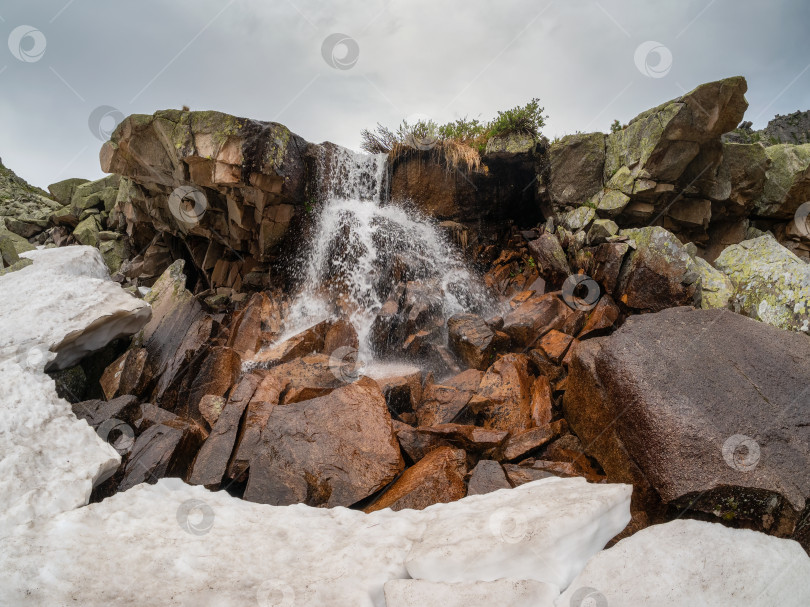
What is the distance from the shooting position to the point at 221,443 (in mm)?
5707

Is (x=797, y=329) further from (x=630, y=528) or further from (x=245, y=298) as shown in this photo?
(x=245, y=298)

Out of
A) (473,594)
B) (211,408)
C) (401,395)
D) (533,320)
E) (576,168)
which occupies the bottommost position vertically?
(473,594)

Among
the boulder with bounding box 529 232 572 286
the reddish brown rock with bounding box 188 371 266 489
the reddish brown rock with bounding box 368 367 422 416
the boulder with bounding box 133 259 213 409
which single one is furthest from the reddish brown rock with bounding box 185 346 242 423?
the boulder with bounding box 529 232 572 286

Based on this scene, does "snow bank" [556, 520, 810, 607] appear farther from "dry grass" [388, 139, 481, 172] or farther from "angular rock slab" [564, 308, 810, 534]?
"dry grass" [388, 139, 481, 172]

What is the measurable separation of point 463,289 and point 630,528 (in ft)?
28.2

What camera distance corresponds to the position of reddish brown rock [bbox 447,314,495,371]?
8578 mm

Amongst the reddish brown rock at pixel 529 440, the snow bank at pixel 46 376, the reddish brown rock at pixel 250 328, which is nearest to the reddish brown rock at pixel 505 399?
the reddish brown rock at pixel 529 440

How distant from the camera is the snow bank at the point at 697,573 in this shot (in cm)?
232

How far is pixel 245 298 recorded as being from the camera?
13.5m

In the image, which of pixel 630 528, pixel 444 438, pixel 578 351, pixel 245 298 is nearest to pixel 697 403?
pixel 630 528

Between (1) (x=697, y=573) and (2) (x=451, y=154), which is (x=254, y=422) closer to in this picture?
(1) (x=697, y=573)

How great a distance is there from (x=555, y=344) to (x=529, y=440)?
311 centimetres

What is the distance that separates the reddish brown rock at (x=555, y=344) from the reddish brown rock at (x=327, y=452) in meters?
3.86

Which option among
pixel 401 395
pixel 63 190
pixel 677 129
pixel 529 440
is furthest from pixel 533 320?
pixel 63 190
